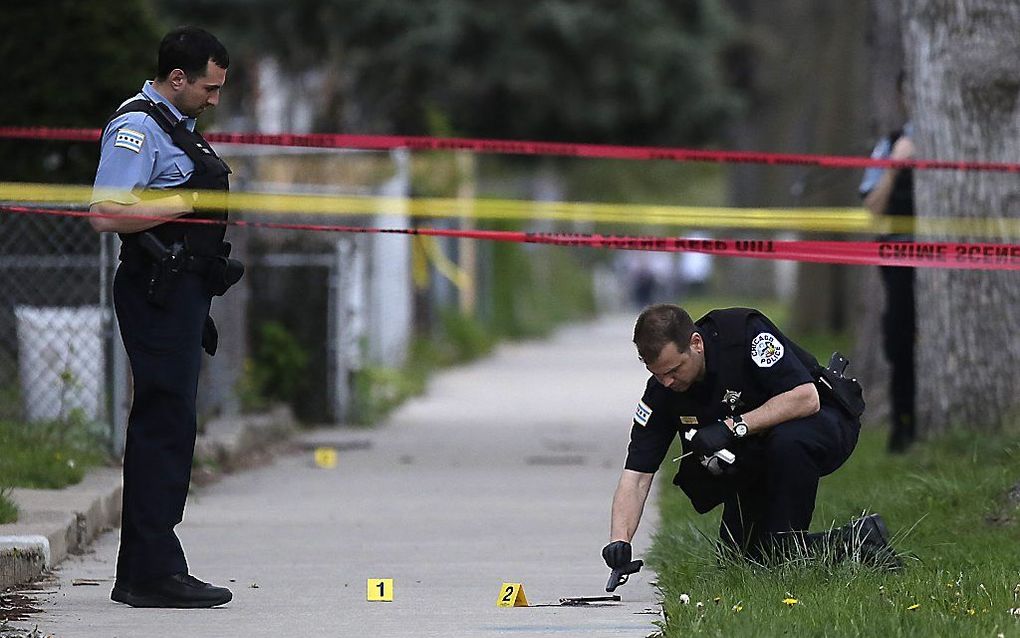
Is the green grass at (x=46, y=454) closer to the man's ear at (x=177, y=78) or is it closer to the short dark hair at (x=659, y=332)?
the man's ear at (x=177, y=78)

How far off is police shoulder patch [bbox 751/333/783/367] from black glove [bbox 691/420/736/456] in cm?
24

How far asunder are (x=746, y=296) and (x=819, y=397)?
3742 cm

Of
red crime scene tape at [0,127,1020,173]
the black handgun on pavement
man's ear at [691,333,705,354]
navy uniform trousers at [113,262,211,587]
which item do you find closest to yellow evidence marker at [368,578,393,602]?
navy uniform trousers at [113,262,211,587]

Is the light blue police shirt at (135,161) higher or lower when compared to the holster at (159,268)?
higher

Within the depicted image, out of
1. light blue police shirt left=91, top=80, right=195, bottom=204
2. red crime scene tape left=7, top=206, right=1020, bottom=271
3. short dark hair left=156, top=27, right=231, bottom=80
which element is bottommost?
red crime scene tape left=7, top=206, right=1020, bottom=271

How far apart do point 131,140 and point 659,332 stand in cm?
169

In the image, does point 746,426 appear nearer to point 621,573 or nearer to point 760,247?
point 621,573

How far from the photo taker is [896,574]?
6.39 metres

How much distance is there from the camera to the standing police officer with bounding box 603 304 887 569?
619 centimetres

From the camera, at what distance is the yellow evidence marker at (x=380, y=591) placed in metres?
6.51

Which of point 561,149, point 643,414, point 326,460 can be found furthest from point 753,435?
point 326,460

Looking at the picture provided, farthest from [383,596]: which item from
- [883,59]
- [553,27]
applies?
[553,27]

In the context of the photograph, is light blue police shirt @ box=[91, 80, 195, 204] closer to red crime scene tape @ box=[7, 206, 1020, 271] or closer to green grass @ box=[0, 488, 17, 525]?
red crime scene tape @ box=[7, 206, 1020, 271]

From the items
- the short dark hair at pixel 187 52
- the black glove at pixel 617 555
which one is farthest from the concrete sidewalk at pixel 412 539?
the short dark hair at pixel 187 52
